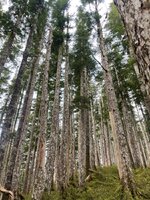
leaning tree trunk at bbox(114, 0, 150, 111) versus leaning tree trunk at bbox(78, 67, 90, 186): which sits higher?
leaning tree trunk at bbox(78, 67, 90, 186)

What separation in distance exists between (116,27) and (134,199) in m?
13.0

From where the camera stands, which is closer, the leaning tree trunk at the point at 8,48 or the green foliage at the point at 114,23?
the leaning tree trunk at the point at 8,48

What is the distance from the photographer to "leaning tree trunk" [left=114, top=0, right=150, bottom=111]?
1.32 meters

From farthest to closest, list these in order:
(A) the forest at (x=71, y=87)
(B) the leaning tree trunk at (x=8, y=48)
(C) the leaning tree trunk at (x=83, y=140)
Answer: (C) the leaning tree trunk at (x=83, y=140), (B) the leaning tree trunk at (x=8, y=48), (A) the forest at (x=71, y=87)

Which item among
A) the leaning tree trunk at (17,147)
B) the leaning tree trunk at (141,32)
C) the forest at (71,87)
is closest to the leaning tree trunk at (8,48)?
the forest at (71,87)

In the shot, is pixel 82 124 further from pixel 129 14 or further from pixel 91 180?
pixel 129 14

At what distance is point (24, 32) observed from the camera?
13.7 meters

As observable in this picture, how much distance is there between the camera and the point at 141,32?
1359mm

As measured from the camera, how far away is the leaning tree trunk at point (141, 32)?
1.32 meters

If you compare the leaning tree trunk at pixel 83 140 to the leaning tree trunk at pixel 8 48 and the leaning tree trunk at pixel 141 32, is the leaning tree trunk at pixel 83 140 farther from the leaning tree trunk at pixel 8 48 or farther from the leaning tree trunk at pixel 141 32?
the leaning tree trunk at pixel 141 32

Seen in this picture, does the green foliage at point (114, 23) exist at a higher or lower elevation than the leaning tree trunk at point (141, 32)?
higher

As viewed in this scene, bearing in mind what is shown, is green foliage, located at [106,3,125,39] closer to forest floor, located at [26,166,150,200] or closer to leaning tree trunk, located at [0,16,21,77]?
leaning tree trunk, located at [0,16,21,77]

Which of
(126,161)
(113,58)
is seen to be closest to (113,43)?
(113,58)

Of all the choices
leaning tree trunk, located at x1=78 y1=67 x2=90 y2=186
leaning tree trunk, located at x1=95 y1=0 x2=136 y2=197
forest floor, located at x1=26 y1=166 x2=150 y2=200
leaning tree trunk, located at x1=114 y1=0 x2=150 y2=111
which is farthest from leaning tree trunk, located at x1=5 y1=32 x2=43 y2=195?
leaning tree trunk, located at x1=114 y1=0 x2=150 y2=111
